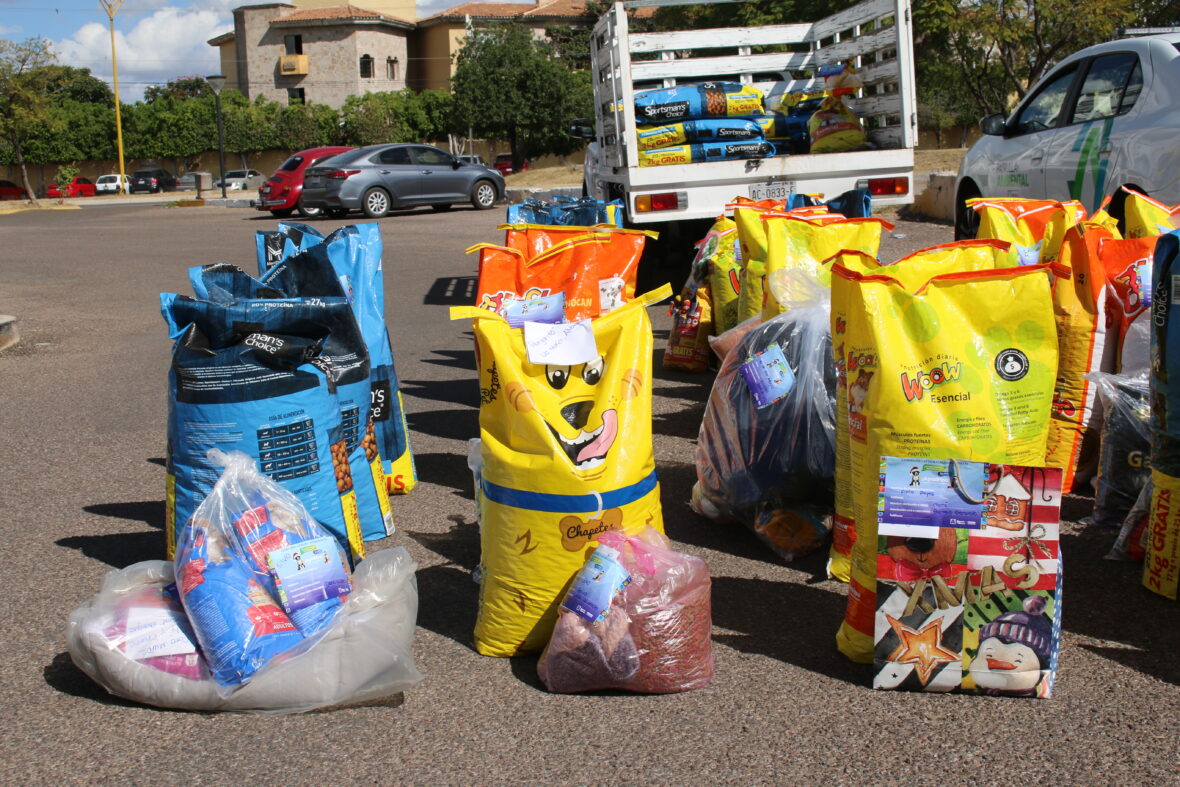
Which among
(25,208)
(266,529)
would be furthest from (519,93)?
(266,529)

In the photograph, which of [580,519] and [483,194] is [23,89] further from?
[580,519]

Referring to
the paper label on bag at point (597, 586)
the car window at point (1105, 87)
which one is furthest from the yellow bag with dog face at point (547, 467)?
the car window at point (1105, 87)

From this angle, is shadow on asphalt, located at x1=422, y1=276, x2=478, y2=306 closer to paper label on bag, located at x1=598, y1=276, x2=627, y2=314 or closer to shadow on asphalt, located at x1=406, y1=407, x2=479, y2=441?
shadow on asphalt, located at x1=406, y1=407, x2=479, y2=441

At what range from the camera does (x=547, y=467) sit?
2.86 metres

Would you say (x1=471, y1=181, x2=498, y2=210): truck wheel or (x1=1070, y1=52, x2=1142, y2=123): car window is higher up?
(x1=471, y1=181, x2=498, y2=210): truck wheel

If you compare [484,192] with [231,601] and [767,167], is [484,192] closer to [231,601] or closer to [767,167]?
[767,167]

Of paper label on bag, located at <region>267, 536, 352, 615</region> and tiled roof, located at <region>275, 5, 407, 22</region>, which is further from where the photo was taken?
tiled roof, located at <region>275, 5, 407, 22</region>

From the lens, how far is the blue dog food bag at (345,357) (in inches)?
146

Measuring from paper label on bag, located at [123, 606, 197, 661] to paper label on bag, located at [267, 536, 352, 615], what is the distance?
268 mm

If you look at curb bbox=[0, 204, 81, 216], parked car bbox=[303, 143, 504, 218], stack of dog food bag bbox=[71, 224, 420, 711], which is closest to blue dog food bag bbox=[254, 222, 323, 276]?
stack of dog food bag bbox=[71, 224, 420, 711]

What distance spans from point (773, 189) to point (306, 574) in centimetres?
614

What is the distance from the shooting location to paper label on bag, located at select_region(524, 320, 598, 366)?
9.68 feet

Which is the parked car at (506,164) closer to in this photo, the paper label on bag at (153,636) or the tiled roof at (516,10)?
the tiled roof at (516,10)

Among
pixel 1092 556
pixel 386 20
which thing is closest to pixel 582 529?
pixel 1092 556
